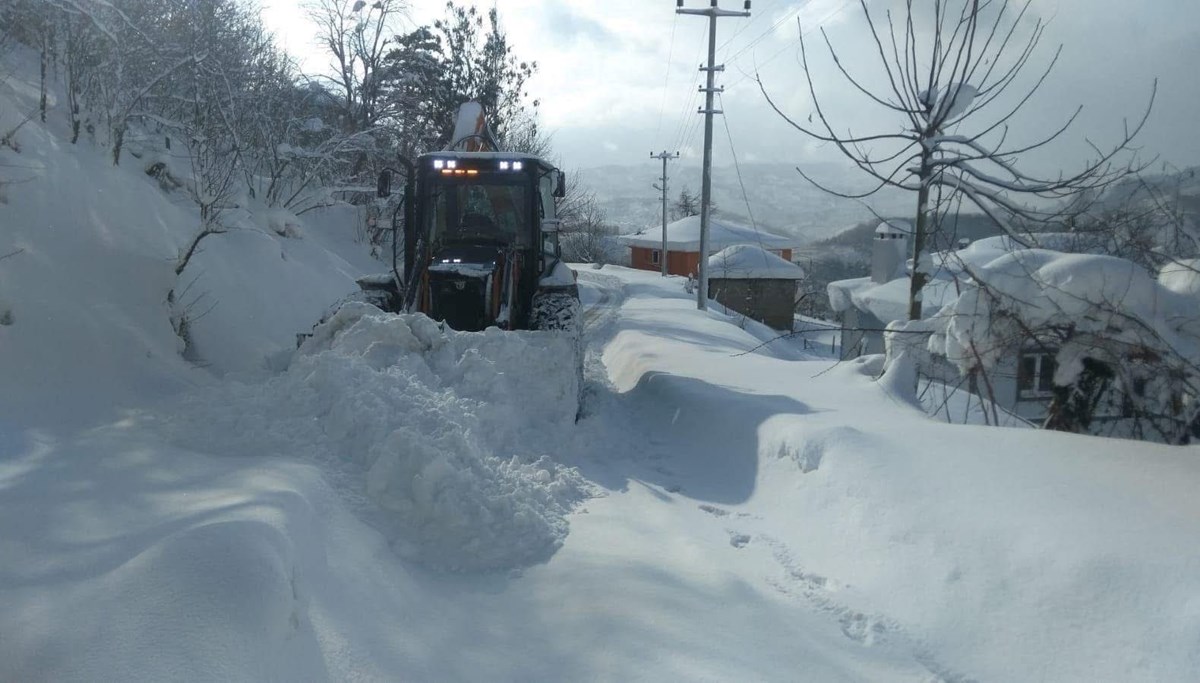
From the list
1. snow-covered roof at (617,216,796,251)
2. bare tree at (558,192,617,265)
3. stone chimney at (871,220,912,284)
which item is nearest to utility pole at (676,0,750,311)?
stone chimney at (871,220,912,284)

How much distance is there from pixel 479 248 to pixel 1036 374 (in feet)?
18.4

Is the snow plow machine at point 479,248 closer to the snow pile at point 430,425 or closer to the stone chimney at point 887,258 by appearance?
the snow pile at point 430,425

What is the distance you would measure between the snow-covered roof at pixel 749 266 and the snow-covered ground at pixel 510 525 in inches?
1342

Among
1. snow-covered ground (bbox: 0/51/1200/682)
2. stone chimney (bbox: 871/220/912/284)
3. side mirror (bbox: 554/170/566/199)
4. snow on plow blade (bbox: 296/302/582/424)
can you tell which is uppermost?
side mirror (bbox: 554/170/566/199)

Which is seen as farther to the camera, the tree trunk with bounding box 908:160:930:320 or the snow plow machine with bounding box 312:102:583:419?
the snow plow machine with bounding box 312:102:583:419

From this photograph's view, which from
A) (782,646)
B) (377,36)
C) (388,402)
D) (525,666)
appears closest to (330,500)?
(388,402)

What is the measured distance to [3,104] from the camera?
1034cm

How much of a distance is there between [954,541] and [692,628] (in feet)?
5.03

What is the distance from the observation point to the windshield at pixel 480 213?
30.4ft

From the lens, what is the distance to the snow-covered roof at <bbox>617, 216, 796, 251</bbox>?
51.8 m

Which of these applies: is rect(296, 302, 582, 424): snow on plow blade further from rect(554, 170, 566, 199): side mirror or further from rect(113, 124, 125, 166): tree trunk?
rect(113, 124, 125, 166): tree trunk

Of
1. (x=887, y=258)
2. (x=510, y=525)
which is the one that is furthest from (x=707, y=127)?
(x=510, y=525)

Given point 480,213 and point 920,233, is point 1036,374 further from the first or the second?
point 480,213

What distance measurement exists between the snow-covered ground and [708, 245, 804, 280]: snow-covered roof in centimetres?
3408
